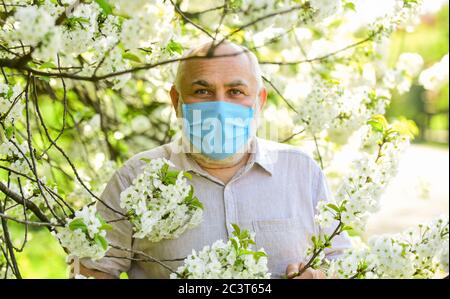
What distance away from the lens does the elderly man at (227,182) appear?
9.59ft

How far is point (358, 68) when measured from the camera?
446 cm

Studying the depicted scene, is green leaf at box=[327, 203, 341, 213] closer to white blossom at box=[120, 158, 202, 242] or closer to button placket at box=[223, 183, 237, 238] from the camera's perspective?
white blossom at box=[120, 158, 202, 242]

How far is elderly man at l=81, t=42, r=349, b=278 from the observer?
2.92 meters

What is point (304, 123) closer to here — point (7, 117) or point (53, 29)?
point (7, 117)

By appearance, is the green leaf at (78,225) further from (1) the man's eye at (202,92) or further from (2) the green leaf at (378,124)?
(2) the green leaf at (378,124)

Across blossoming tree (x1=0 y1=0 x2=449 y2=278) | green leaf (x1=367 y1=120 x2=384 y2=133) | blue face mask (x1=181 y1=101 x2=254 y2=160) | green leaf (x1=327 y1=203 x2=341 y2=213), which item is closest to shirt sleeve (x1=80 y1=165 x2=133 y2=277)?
blossoming tree (x1=0 y1=0 x2=449 y2=278)

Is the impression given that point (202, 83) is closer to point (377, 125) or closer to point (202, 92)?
point (202, 92)

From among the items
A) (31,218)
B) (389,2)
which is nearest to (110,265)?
(31,218)

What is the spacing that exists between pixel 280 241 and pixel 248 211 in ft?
0.57

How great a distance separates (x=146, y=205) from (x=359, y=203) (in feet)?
2.27

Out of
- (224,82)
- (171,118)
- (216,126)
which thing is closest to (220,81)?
(224,82)

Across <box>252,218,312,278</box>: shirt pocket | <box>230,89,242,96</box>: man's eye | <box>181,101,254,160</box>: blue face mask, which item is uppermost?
<box>230,89,242,96</box>: man's eye

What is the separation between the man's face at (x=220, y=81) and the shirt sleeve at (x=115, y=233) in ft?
1.38

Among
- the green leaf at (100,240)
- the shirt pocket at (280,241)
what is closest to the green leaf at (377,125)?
the shirt pocket at (280,241)
